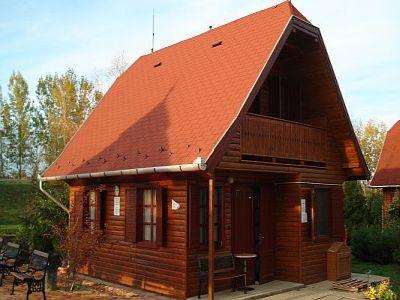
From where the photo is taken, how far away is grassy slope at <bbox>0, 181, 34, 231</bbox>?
32616mm

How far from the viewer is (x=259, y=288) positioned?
426 inches

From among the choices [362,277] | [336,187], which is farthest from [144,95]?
[362,277]

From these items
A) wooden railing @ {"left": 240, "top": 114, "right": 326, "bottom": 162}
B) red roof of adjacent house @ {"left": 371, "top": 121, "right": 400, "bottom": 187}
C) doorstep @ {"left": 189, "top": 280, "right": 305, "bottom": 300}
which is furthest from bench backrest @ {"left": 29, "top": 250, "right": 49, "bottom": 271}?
red roof of adjacent house @ {"left": 371, "top": 121, "right": 400, "bottom": 187}

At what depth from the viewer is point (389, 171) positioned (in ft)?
74.4

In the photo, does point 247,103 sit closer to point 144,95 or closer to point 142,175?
point 142,175

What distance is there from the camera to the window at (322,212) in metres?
12.4

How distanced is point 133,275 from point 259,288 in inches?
118

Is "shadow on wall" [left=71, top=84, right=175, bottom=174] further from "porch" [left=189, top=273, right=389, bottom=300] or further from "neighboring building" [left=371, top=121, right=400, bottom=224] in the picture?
"neighboring building" [left=371, top=121, right=400, bottom=224]

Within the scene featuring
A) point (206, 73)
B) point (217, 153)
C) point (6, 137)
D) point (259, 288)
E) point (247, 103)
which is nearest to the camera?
point (217, 153)

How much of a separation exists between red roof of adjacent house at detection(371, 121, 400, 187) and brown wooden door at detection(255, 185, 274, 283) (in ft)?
37.9

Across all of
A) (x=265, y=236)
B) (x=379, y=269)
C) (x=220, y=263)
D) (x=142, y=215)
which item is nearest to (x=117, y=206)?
(x=142, y=215)

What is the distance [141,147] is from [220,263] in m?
3.31

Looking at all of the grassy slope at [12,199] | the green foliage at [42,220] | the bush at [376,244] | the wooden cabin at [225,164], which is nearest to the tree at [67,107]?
the grassy slope at [12,199]

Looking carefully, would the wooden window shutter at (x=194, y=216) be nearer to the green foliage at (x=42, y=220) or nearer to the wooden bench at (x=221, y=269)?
the wooden bench at (x=221, y=269)
